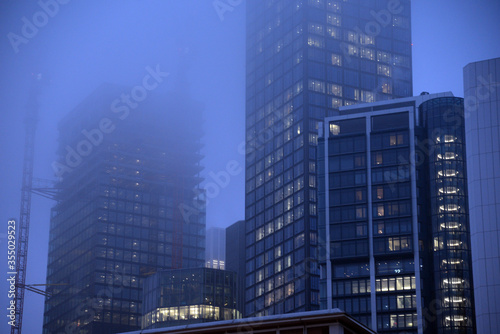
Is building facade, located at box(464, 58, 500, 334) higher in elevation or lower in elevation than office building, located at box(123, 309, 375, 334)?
higher

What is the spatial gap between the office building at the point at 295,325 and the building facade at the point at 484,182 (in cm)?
4101

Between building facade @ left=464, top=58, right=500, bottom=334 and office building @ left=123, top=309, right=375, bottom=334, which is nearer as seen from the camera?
office building @ left=123, top=309, right=375, bottom=334

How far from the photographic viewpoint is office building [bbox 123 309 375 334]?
7438cm

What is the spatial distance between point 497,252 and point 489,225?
394 cm

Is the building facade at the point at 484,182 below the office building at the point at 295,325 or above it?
above

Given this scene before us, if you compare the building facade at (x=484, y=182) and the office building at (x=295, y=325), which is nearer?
the office building at (x=295, y=325)

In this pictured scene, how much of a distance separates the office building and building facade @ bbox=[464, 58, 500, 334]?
41.0 meters

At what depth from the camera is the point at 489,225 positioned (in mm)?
116625

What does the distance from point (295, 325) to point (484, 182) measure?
53.1 metres

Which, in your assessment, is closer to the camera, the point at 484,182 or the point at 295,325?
the point at 295,325

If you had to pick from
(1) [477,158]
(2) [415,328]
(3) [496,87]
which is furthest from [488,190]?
(2) [415,328]

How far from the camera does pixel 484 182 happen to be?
4724 inches

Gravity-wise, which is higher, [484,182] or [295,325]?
[484,182]

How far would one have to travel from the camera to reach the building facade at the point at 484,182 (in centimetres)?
11431
